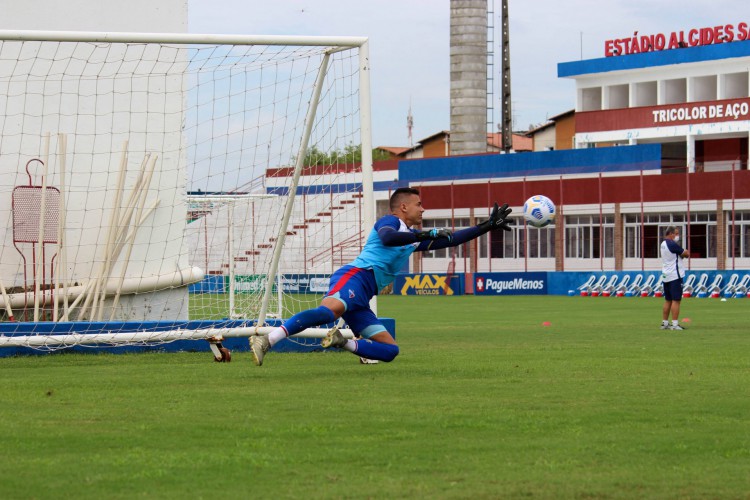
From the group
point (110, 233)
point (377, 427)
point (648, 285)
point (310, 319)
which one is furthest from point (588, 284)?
point (377, 427)

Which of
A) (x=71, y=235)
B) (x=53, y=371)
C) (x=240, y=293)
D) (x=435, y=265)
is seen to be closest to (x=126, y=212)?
(x=71, y=235)

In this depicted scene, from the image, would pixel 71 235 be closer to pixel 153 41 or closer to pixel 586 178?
pixel 153 41

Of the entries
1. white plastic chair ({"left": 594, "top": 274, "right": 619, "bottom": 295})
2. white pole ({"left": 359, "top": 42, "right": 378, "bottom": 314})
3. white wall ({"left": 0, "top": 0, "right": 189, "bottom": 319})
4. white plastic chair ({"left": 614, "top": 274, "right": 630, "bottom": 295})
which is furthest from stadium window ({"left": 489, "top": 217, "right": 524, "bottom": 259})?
Answer: white pole ({"left": 359, "top": 42, "right": 378, "bottom": 314})

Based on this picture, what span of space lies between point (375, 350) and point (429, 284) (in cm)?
4399

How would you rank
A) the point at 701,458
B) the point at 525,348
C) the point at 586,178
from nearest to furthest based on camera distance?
the point at 701,458, the point at 525,348, the point at 586,178

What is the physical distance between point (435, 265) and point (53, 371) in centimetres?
5528

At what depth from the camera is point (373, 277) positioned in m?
12.1

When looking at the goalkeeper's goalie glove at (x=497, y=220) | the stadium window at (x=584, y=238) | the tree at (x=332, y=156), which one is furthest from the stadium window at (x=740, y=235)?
the goalkeeper's goalie glove at (x=497, y=220)

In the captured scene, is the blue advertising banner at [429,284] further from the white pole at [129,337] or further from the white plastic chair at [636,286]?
the white pole at [129,337]

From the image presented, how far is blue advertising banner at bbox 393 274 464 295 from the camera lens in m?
55.2

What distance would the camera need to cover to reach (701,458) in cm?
689

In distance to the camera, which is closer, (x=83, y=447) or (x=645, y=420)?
(x=83, y=447)

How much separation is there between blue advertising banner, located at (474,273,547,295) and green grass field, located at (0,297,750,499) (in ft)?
129

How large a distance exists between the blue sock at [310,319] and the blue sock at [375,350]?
0.58 m
